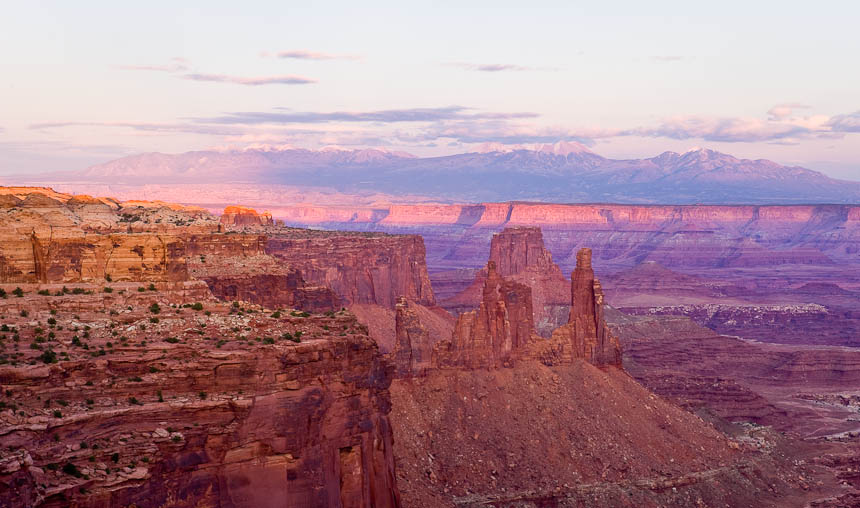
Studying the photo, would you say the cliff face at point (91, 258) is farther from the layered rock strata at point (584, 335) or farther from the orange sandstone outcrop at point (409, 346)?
the layered rock strata at point (584, 335)

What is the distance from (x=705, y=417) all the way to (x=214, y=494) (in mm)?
61708

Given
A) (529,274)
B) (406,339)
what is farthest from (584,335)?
(529,274)

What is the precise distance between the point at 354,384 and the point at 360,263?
207ft

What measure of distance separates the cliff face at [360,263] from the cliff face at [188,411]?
54.8 metres

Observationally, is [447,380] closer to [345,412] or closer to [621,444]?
[621,444]

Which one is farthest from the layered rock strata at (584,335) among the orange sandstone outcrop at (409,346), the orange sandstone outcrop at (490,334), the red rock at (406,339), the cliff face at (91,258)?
the cliff face at (91,258)

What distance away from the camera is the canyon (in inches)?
912

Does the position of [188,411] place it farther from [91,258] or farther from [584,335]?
[584,335]

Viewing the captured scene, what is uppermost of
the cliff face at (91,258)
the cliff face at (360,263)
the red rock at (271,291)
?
the cliff face at (91,258)

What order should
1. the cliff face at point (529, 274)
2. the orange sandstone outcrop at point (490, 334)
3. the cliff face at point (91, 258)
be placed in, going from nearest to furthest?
the cliff face at point (91, 258), the orange sandstone outcrop at point (490, 334), the cliff face at point (529, 274)

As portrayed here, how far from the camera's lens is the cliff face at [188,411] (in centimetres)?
2169

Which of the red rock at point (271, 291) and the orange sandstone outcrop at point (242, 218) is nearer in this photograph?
the red rock at point (271, 291)

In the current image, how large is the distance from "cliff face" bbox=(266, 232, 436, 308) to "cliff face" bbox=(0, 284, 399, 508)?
54.8 metres

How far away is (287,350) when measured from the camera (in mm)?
25766
